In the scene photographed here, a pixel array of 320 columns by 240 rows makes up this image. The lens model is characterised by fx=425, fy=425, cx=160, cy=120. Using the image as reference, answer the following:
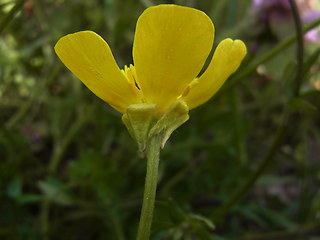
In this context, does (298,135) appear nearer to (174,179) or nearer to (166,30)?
(174,179)

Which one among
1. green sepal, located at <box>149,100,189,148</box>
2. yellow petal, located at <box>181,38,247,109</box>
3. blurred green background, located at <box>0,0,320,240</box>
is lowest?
blurred green background, located at <box>0,0,320,240</box>

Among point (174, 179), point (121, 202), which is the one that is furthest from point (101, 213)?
point (174, 179)

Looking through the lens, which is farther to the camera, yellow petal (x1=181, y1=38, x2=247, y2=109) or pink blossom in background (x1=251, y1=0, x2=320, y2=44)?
pink blossom in background (x1=251, y1=0, x2=320, y2=44)

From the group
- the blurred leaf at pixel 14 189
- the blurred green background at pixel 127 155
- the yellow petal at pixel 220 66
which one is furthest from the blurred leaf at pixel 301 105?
the blurred leaf at pixel 14 189

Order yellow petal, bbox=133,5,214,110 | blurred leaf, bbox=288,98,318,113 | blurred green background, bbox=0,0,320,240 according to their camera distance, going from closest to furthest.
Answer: yellow petal, bbox=133,5,214,110 < blurred leaf, bbox=288,98,318,113 < blurred green background, bbox=0,0,320,240

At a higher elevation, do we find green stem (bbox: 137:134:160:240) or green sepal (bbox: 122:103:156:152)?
green sepal (bbox: 122:103:156:152)

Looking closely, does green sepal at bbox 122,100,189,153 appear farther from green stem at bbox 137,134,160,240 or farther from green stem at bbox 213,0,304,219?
green stem at bbox 213,0,304,219

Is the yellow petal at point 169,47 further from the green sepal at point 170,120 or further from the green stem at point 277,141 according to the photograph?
the green stem at point 277,141

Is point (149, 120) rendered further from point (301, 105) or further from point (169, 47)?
point (301, 105)

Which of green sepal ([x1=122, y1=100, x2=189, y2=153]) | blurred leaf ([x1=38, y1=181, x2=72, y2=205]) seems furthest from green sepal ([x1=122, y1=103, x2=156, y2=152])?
blurred leaf ([x1=38, y1=181, x2=72, y2=205])

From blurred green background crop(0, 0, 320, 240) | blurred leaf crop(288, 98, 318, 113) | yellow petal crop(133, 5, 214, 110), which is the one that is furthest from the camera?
blurred green background crop(0, 0, 320, 240)
